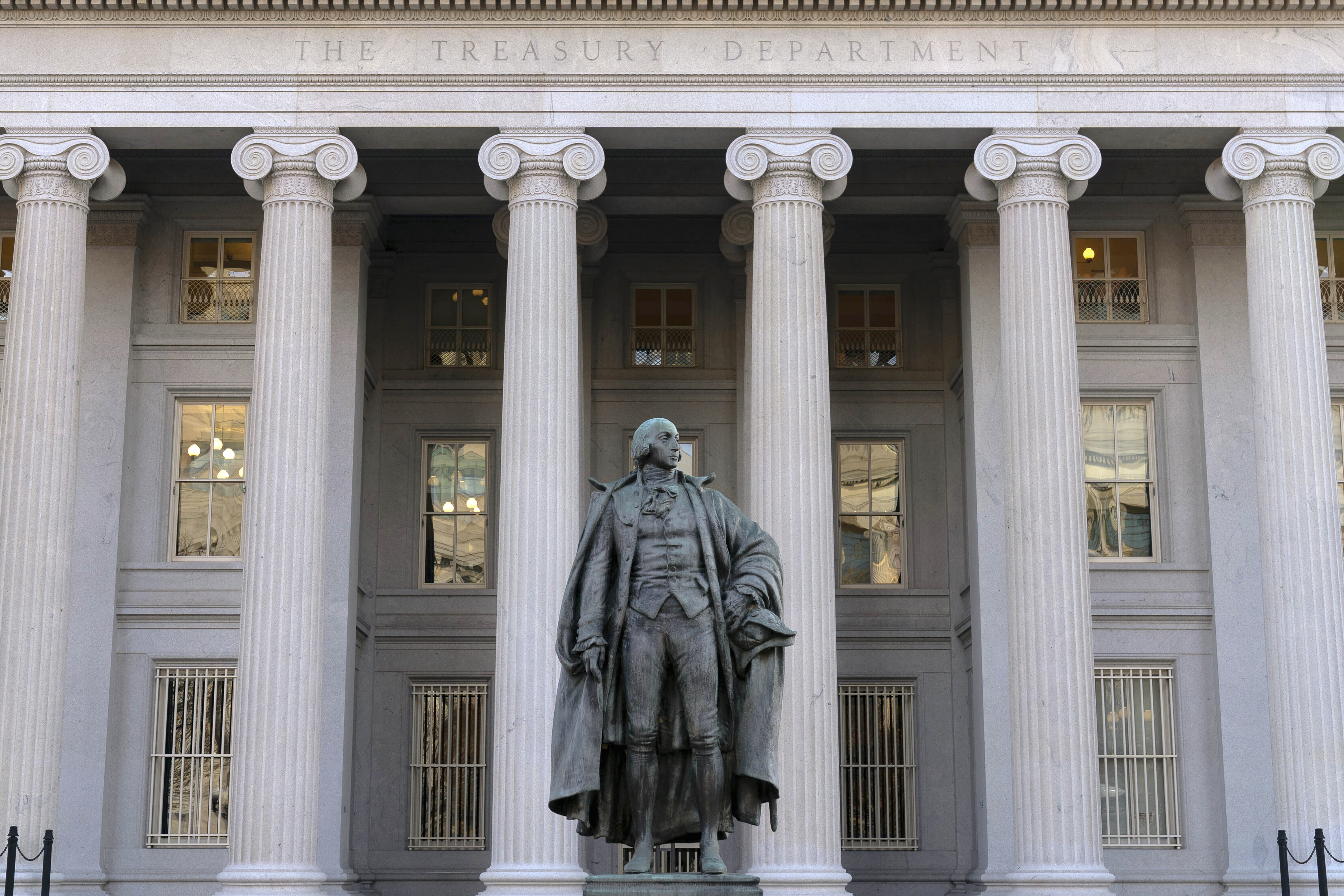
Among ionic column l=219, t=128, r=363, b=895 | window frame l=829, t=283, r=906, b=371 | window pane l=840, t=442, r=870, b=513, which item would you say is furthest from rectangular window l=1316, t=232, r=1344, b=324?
ionic column l=219, t=128, r=363, b=895

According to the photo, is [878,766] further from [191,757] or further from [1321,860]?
[191,757]

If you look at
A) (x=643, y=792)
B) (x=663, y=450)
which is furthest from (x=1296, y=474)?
(x=643, y=792)

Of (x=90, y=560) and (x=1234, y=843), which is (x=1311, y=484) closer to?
(x=1234, y=843)

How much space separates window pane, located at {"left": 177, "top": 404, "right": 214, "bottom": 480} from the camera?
25.3 m

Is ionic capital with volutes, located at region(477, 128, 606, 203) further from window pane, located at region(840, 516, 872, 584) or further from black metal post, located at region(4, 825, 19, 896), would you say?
black metal post, located at region(4, 825, 19, 896)

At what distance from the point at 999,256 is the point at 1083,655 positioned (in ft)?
19.0

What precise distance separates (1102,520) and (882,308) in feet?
17.2

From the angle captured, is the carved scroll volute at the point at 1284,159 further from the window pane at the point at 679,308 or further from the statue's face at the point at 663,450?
the statue's face at the point at 663,450

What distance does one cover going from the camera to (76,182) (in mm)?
22391

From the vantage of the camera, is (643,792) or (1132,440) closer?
(643,792)

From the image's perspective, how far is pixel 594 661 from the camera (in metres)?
9.70

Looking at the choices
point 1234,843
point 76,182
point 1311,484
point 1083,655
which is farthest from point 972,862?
point 76,182

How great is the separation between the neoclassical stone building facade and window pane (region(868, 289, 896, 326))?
0.07 m

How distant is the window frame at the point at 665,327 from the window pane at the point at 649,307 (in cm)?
3
